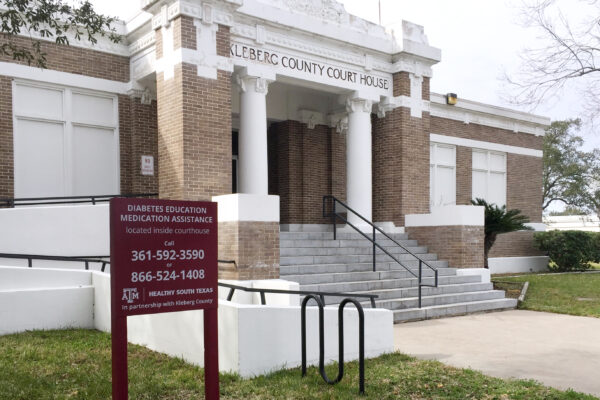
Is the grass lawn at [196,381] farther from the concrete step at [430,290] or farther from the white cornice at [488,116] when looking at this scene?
the white cornice at [488,116]

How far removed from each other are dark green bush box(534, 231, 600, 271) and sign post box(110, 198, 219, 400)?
19196 mm

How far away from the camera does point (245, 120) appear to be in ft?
41.3

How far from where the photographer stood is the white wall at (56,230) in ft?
34.2

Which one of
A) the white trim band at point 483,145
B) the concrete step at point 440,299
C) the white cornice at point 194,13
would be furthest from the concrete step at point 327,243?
the white trim band at point 483,145

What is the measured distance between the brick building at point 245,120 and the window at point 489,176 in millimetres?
5868

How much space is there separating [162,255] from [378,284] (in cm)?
730

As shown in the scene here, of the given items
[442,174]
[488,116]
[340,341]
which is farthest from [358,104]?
[340,341]

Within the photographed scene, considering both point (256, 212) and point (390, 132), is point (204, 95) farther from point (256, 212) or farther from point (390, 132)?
point (390, 132)

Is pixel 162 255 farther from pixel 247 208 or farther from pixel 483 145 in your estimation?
pixel 483 145

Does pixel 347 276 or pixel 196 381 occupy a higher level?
pixel 347 276

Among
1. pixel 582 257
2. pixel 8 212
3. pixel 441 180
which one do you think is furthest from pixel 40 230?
pixel 582 257

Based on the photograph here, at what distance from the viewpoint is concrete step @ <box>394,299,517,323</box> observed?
9.98m

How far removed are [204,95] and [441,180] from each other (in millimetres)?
10643

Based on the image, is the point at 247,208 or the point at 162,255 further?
the point at 247,208
